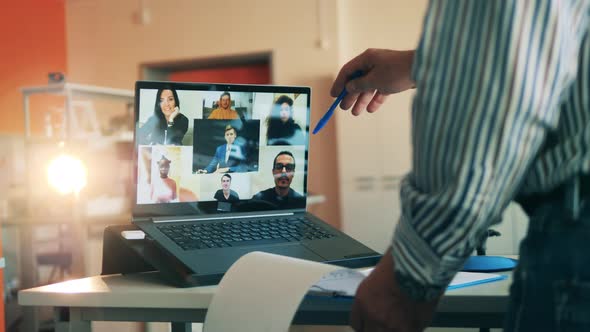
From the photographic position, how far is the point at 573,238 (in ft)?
1.51

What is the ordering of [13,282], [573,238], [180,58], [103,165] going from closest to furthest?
[573,238]
[103,165]
[13,282]
[180,58]

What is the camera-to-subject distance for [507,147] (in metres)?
0.46

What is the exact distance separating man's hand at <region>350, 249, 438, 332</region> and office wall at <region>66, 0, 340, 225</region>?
418 centimetres

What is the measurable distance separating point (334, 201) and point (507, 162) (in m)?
4.35

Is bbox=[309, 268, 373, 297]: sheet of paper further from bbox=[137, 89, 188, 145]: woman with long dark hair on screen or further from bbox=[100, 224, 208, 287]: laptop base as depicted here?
bbox=[137, 89, 188, 145]: woman with long dark hair on screen

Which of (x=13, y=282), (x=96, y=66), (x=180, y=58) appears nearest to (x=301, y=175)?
(x=13, y=282)

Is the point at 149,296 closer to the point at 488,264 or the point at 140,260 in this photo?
the point at 140,260

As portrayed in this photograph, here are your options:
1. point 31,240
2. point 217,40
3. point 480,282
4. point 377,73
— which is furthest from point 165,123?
point 217,40

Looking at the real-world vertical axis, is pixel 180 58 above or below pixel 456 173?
above

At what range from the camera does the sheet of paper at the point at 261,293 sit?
0.65 m

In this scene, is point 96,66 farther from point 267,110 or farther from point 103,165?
point 267,110

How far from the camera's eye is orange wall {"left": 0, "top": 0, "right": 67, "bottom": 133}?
15.7 feet

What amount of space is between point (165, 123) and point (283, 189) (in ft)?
0.71

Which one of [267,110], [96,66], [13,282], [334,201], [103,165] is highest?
[96,66]
